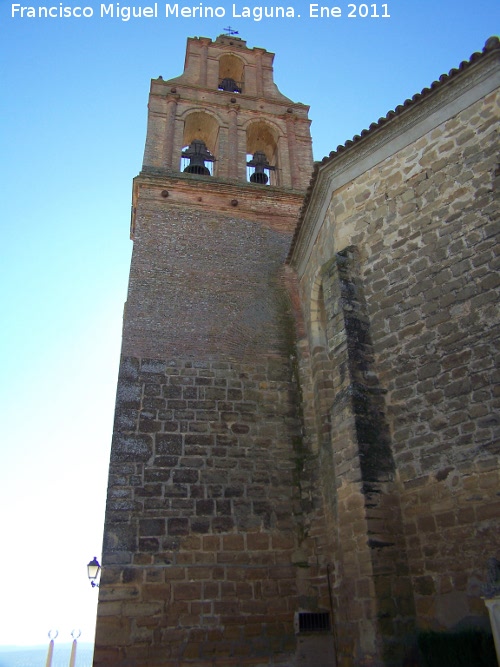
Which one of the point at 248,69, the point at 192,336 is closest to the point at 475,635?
the point at 192,336

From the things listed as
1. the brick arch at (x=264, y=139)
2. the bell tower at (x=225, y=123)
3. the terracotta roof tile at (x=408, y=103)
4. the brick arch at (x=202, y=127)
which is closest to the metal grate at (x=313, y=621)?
the terracotta roof tile at (x=408, y=103)

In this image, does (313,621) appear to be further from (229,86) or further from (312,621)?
(229,86)

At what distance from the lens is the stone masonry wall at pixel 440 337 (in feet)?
16.3

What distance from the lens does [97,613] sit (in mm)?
6148

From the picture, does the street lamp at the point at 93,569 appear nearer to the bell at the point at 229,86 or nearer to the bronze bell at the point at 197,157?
the bronze bell at the point at 197,157

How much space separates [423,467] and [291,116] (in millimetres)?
10233

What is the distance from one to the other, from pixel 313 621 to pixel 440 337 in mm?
3750

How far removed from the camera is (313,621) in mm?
6621

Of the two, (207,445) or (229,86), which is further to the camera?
(229,86)

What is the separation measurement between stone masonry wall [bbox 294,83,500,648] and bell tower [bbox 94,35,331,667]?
3.97 ft

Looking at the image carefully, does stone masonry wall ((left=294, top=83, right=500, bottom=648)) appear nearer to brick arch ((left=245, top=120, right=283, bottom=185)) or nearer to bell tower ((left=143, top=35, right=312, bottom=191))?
bell tower ((left=143, top=35, right=312, bottom=191))

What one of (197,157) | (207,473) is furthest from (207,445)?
(197,157)

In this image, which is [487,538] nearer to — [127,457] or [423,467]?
[423,467]

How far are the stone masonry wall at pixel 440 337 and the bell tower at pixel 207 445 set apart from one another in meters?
1.21
